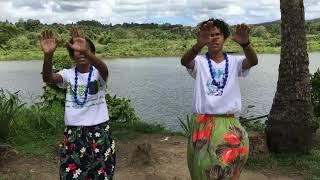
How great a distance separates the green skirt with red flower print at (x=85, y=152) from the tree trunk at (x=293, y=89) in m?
3.23

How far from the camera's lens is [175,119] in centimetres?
1203

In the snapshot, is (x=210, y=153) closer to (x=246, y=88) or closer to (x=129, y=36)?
(x=246, y=88)

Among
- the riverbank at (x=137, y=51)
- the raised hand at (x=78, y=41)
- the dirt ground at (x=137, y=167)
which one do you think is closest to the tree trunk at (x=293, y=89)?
the dirt ground at (x=137, y=167)

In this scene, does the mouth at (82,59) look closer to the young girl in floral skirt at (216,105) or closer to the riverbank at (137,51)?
the young girl in floral skirt at (216,105)

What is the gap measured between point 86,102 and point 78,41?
510mm

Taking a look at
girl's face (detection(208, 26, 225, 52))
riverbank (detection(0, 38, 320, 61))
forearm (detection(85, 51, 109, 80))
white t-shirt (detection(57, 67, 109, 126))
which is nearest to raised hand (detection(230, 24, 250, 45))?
girl's face (detection(208, 26, 225, 52))

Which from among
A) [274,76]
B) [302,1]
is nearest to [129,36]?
[274,76]

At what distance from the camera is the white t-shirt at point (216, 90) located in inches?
147

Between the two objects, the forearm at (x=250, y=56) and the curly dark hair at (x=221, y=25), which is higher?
the curly dark hair at (x=221, y=25)

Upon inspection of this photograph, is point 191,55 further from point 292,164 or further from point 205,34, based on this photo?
point 292,164

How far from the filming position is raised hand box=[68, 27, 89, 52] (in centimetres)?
371

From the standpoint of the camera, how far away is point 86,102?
3.98 m

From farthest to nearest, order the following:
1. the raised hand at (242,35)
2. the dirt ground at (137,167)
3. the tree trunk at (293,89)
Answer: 1. the tree trunk at (293,89)
2. the dirt ground at (137,167)
3. the raised hand at (242,35)

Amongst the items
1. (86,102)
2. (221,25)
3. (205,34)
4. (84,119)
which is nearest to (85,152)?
(84,119)
